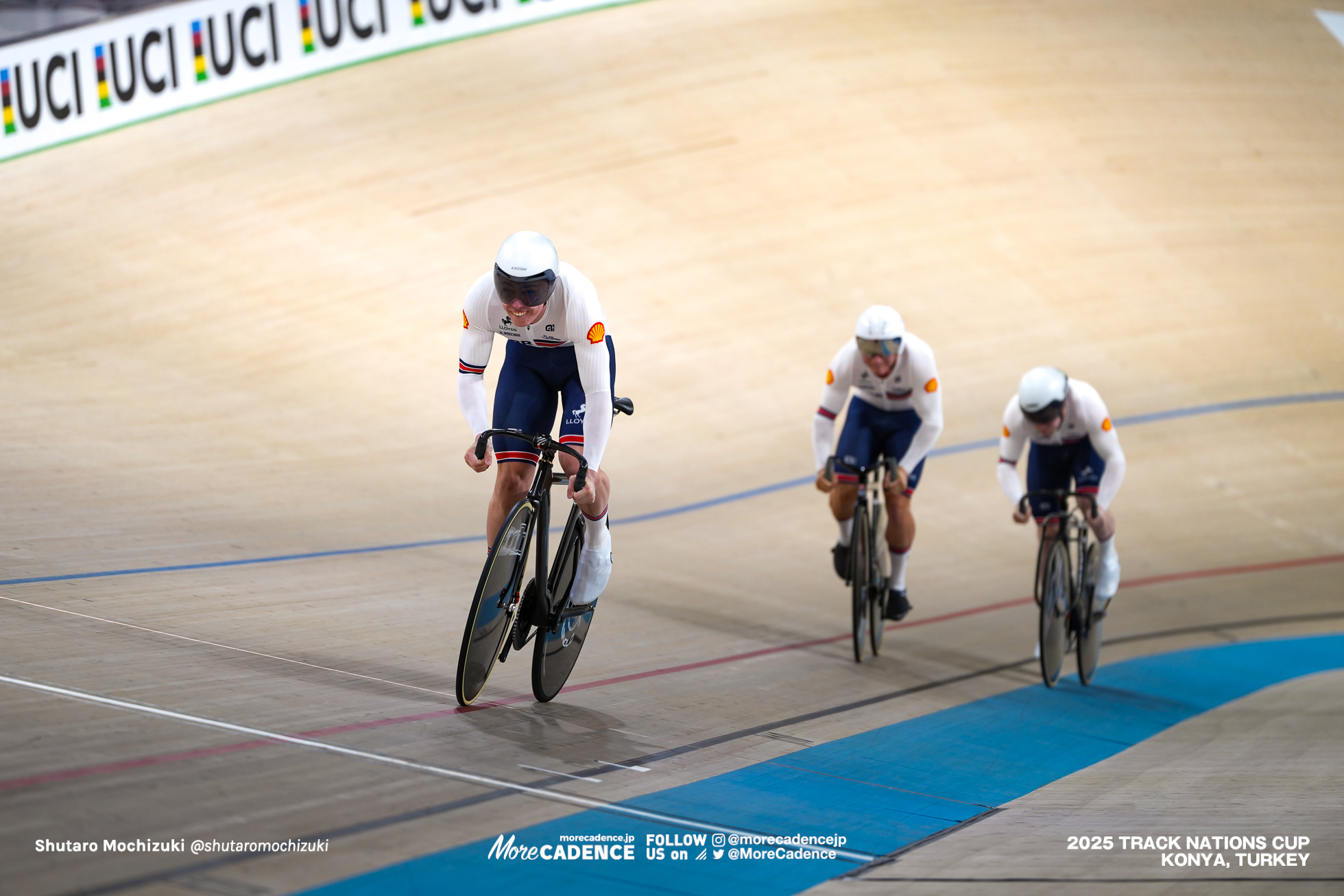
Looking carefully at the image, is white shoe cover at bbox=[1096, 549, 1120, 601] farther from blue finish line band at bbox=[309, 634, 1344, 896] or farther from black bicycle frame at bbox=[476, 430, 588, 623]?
black bicycle frame at bbox=[476, 430, 588, 623]

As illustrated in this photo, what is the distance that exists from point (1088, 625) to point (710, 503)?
6.88 ft

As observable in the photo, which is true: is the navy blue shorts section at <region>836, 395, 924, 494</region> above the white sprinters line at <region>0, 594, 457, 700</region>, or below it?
above

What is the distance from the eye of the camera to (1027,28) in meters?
10.6

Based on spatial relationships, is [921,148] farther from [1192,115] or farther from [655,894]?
[655,894]

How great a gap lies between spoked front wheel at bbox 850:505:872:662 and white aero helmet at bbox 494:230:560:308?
179 cm

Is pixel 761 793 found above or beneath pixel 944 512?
beneath

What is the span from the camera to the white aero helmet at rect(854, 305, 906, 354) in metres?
3.91

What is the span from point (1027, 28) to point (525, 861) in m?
10.4

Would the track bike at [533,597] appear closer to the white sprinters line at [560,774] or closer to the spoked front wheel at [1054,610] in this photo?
the white sprinters line at [560,774]

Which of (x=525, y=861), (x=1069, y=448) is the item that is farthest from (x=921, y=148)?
(x=525, y=861)

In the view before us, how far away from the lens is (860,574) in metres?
3.99

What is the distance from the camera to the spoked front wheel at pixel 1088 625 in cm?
423

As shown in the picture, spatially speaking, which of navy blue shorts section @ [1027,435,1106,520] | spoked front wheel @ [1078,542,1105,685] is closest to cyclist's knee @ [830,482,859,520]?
navy blue shorts section @ [1027,435,1106,520]

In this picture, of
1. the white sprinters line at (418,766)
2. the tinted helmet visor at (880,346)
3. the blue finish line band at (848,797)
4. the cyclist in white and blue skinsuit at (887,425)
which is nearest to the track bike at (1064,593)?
the blue finish line band at (848,797)
